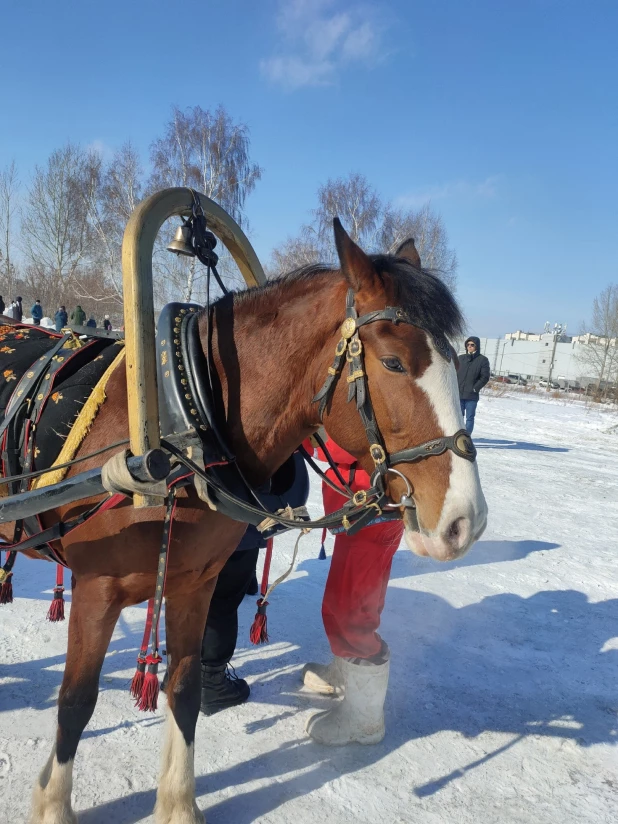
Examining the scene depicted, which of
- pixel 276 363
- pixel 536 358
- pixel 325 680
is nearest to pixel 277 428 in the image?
pixel 276 363

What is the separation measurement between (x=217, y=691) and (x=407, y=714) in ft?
3.06

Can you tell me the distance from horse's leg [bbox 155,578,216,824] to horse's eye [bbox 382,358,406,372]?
105cm

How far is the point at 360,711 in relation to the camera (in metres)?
2.25

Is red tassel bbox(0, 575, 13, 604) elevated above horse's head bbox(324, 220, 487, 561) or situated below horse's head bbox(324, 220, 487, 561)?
below

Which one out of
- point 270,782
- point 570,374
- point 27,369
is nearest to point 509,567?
point 270,782

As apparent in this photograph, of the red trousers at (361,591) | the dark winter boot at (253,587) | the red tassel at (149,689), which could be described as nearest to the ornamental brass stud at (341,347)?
the red trousers at (361,591)

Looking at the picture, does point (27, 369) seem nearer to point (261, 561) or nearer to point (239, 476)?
point (239, 476)

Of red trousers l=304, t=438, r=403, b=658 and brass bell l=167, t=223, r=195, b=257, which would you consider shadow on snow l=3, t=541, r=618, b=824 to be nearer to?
red trousers l=304, t=438, r=403, b=658

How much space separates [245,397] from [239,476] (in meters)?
0.25

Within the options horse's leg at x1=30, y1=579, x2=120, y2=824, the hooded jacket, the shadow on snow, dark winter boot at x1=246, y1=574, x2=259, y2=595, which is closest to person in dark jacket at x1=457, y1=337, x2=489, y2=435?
the hooded jacket

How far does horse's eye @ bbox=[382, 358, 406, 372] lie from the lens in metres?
1.44

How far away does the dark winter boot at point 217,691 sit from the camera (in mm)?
2424

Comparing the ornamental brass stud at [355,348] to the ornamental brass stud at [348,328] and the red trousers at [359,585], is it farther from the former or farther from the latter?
the red trousers at [359,585]

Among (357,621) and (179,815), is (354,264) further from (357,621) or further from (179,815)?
(179,815)
